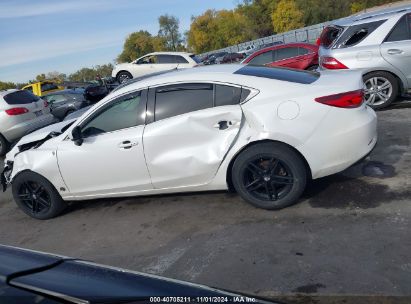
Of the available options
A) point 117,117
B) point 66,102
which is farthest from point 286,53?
point 117,117

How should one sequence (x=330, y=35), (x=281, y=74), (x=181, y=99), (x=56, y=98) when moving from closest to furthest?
1. (x=181, y=99)
2. (x=281, y=74)
3. (x=330, y=35)
4. (x=56, y=98)

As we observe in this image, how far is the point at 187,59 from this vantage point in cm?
1902

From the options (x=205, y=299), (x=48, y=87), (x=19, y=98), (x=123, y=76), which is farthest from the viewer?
(x=48, y=87)

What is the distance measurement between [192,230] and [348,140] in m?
1.81

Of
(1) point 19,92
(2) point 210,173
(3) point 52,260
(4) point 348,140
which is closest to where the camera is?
(3) point 52,260

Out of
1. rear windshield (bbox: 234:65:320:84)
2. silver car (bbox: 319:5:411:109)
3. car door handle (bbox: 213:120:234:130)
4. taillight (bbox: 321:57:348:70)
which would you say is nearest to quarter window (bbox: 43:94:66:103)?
taillight (bbox: 321:57:348:70)

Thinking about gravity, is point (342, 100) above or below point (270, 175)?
above

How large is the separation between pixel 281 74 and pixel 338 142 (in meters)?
1.04

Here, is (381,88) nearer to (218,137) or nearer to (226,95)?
(226,95)

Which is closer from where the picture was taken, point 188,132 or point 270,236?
point 270,236

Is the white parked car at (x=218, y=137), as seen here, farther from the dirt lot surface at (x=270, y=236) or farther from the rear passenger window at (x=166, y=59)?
the rear passenger window at (x=166, y=59)

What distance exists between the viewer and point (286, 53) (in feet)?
43.7

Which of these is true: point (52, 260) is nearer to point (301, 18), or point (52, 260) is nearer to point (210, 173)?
point (210, 173)

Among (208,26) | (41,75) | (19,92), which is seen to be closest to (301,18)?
(208,26)
